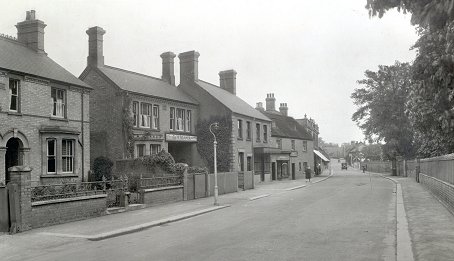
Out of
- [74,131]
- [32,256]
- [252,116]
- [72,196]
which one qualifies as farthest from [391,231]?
[252,116]

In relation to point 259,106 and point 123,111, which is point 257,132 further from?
point 259,106

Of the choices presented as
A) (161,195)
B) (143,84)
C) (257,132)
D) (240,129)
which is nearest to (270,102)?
(257,132)

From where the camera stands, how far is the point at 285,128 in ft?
176

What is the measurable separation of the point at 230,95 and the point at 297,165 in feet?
47.3

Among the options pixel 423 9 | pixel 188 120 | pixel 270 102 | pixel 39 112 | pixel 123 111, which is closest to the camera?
pixel 423 9

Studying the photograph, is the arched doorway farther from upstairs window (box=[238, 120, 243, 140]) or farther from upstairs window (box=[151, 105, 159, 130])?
upstairs window (box=[238, 120, 243, 140])

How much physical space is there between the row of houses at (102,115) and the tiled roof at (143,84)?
0.13 meters

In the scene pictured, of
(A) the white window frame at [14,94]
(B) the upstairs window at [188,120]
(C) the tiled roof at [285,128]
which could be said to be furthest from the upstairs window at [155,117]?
(C) the tiled roof at [285,128]

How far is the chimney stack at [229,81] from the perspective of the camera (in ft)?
150

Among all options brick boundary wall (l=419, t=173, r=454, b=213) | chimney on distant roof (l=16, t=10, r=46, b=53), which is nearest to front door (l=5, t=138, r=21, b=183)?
chimney on distant roof (l=16, t=10, r=46, b=53)

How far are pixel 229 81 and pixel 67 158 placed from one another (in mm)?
24960

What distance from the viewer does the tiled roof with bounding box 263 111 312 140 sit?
50.4 m

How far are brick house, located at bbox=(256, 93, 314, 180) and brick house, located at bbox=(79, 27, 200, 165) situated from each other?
41.8 feet

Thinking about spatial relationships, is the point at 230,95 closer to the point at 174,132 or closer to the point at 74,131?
the point at 174,132
